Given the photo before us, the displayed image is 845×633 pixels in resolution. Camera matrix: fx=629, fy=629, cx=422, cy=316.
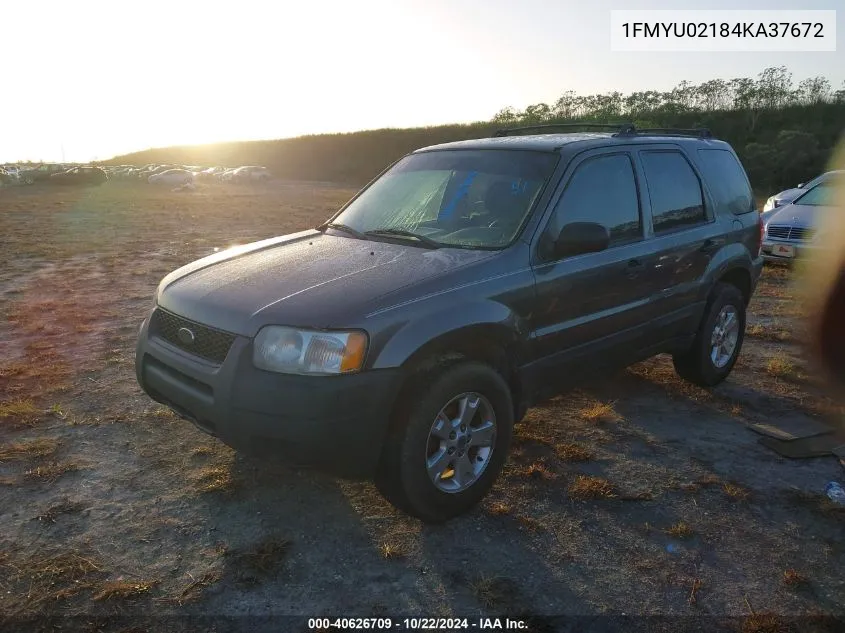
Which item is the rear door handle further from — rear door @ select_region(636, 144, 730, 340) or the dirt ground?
the dirt ground

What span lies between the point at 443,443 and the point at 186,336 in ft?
4.64

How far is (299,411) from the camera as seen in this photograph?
108 inches

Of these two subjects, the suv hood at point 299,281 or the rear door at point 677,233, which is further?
the rear door at point 677,233

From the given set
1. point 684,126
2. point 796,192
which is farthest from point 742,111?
point 796,192

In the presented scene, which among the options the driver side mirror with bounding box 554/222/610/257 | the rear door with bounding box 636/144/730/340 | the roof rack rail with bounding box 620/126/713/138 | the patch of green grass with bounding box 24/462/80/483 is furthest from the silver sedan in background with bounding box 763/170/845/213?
the patch of green grass with bounding box 24/462/80/483

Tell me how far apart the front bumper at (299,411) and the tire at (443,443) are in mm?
114

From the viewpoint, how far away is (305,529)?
126 inches

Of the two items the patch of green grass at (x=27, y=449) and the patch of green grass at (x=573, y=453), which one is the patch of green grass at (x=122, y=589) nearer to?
the patch of green grass at (x=27, y=449)

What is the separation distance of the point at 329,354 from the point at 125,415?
8.16 ft

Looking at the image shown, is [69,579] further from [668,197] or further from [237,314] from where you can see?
[668,197]

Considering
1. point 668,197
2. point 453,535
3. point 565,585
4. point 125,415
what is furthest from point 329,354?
point 668,197

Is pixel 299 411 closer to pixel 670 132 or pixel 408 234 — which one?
pixel 408 234

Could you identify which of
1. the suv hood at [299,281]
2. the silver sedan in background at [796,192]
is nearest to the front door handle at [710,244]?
the suv hood at [299,281]

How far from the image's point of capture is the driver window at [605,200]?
3701 mm
